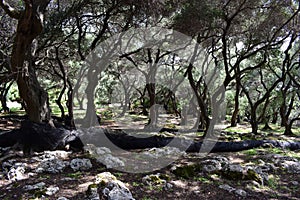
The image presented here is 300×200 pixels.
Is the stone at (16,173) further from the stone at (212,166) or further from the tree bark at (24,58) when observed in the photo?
the stone at (212,166)

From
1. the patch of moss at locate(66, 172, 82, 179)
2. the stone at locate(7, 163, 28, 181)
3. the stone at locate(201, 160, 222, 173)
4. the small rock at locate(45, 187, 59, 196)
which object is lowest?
the small rock at locate(45, 187, 59, 196)

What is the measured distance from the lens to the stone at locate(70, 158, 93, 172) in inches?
200

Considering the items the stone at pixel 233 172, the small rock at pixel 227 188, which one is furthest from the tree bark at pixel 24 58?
the stone at pixel 233 172

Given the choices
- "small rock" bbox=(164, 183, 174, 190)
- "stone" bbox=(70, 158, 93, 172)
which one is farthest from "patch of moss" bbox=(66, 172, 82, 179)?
"small rock" bbox=(164, 183, 174, 190)

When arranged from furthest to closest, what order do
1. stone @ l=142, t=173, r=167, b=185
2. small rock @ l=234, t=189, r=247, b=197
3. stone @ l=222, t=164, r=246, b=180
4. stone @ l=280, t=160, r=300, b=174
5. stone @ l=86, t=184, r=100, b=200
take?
stone @ l=280, t=160, r=300, b=174 → stone @ l=222, t=164, r=246, b=180 → stone @ l=142, t=173, r=167, b=185 → small rock @ l=234, t=189, r=247, b=197 → stone @ l=86, t=184, r=100, b=200

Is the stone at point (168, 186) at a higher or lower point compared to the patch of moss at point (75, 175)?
lower

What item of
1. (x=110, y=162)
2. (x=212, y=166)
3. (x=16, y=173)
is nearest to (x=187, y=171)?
(x=212, y=166)

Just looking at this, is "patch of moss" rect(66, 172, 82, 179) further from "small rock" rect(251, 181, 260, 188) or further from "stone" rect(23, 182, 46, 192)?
"small rock" rect(251, 181, 260, 188)

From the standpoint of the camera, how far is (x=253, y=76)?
1778cm

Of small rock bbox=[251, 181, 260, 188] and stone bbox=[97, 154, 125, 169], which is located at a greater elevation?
stone bbox=[97, 154, 125, 169]

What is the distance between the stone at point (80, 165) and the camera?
5074 mm

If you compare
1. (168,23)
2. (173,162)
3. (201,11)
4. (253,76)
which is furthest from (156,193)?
(253,76)

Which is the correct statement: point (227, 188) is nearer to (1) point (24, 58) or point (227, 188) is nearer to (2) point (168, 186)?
(2) point (168, 186)

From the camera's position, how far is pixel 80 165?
5.13 metres
